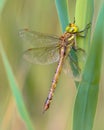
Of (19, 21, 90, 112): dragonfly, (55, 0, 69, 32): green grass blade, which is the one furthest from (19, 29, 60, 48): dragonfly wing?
(55, 0, 69, 32): green grass blade

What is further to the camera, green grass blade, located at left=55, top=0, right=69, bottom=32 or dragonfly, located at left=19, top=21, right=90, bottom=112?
Answer: dragonfly, located at left=19, top=21, right=90, bottom=112

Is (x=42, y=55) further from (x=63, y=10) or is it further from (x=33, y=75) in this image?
(x=63, y=10)

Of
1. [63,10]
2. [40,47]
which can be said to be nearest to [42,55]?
[40,47]

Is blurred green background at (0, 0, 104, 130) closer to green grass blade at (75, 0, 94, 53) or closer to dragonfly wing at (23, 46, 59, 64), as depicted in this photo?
dragonfly wing at (23, 46, 59, 64)

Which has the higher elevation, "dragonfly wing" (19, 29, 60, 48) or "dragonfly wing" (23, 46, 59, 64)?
"dragonfly wing" (19, 29, 60, 48)

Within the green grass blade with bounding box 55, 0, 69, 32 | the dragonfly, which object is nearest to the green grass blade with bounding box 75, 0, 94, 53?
the green grass blade with bounding box 55, 0, 69, 32
